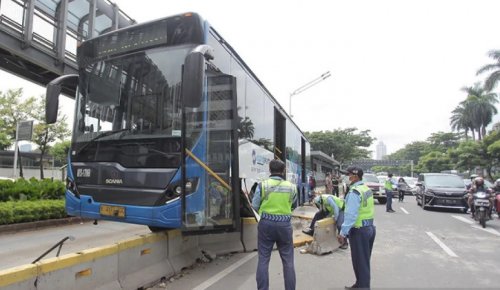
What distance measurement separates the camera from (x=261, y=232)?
16.7 feet

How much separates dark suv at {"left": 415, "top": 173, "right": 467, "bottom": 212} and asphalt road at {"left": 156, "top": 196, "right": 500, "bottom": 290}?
21.7 feet

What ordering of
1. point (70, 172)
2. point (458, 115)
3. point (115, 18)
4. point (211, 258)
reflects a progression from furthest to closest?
point (458, 115) < point (115, 18) < point (211, 258) < point (70, 172)

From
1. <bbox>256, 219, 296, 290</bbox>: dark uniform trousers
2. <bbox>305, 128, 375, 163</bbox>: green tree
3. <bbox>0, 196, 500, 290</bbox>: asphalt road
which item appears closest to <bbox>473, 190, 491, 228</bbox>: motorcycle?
<bbox>0, 196, 500, 290</bbox>: asphalt road

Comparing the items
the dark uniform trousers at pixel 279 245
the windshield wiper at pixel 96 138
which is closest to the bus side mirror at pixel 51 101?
the windshield wiper at pixel 96 138

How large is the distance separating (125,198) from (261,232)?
2161mm

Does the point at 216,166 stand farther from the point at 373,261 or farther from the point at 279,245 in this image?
the point at 373,261

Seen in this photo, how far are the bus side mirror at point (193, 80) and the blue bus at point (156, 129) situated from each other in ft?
0.04

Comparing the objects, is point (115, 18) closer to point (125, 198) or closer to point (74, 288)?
point (125, 198)

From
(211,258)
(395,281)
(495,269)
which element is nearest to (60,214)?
(211,258)

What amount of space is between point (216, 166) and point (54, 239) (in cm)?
505

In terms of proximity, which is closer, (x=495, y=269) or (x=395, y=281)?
(x=395, y=281)

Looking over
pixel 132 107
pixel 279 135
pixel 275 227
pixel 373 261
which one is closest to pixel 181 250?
pixel 275 227

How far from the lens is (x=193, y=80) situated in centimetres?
522

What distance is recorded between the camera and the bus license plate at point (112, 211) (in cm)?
Answer: 582
